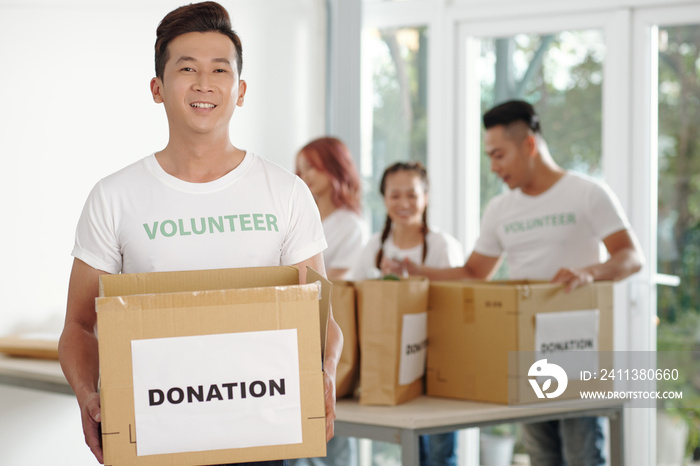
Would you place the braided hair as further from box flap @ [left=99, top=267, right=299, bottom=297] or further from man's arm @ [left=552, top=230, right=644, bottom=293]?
box flap @ [left=99, top=267, right=299, bottom=297]

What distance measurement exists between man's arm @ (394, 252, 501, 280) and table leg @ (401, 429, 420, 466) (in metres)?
0.83

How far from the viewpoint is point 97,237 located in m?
1.25

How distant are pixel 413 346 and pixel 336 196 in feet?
3.45

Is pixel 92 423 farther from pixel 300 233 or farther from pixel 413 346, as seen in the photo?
pixel 413 346

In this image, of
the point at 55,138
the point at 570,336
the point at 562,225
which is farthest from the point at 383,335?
the point at 55,138

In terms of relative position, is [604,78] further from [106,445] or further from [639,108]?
[106,445]

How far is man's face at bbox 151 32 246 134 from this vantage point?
1.28m

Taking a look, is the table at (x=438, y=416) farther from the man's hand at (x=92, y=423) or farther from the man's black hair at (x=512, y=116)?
the man's black hair at (x=512, y=116)

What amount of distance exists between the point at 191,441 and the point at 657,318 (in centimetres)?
289

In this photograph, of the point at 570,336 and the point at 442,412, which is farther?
the point at 570,336

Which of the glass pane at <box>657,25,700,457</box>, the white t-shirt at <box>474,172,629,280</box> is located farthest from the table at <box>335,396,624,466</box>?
the glass pane at <box>657,25,700,457</box>

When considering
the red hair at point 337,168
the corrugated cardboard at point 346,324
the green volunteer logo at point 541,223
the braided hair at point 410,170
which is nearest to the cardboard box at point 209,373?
the corrugated cardboard at point 346,324

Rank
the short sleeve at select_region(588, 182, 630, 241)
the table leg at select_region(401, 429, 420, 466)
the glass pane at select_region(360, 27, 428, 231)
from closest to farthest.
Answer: the table leg at select_region(401, 429, 420, 466) → the short sleeve at select_region(588, 182, 630, 241) → the glass pane at select_region(360, 27, 428, 231)

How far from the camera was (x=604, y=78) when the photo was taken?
3.52m
